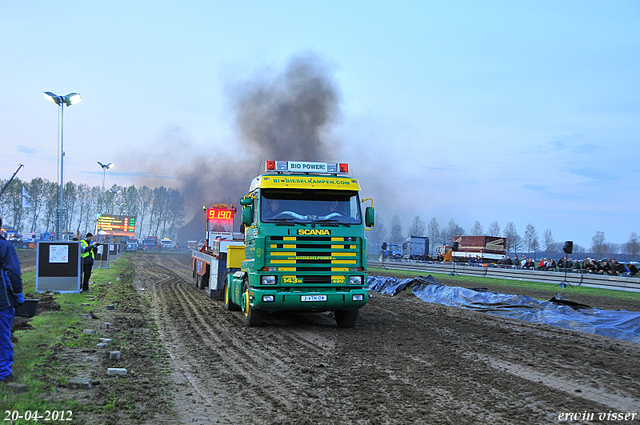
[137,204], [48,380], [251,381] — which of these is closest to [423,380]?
[251,381]

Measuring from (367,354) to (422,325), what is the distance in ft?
11.8

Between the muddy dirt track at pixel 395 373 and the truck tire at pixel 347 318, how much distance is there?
0.29 metres

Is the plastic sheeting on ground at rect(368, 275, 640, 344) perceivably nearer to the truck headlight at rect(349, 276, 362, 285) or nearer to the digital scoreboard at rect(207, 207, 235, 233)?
the truck headlight at rect(349, 276, 362, 285)

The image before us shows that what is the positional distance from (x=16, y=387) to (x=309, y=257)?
18.0ft

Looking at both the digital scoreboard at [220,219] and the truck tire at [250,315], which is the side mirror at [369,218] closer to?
the truck tire at [250,315]

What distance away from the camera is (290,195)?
10.1m

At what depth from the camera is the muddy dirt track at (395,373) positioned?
501cm

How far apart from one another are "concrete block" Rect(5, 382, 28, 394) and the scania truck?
4772 millimetres

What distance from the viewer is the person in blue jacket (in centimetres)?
554

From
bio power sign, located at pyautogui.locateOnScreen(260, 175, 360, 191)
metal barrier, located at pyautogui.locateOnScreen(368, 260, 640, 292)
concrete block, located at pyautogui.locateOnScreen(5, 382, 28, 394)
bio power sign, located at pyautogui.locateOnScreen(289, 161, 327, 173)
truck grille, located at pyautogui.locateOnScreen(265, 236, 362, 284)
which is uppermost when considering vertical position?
bio power sign, located at pyautogui.locateOnScreen(289, 161, 327, 173)

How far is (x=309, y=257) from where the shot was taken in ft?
31.5

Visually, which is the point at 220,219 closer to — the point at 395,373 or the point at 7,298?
the point at 7,298

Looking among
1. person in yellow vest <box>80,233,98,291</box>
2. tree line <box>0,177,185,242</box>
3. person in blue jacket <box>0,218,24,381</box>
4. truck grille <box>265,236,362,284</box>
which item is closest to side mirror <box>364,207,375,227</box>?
truck grille <box>265,236,362,284</box>

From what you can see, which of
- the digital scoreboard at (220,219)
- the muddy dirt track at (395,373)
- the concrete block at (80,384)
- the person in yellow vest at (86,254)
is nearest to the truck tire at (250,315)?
the muddy dirt track at (395,373)
